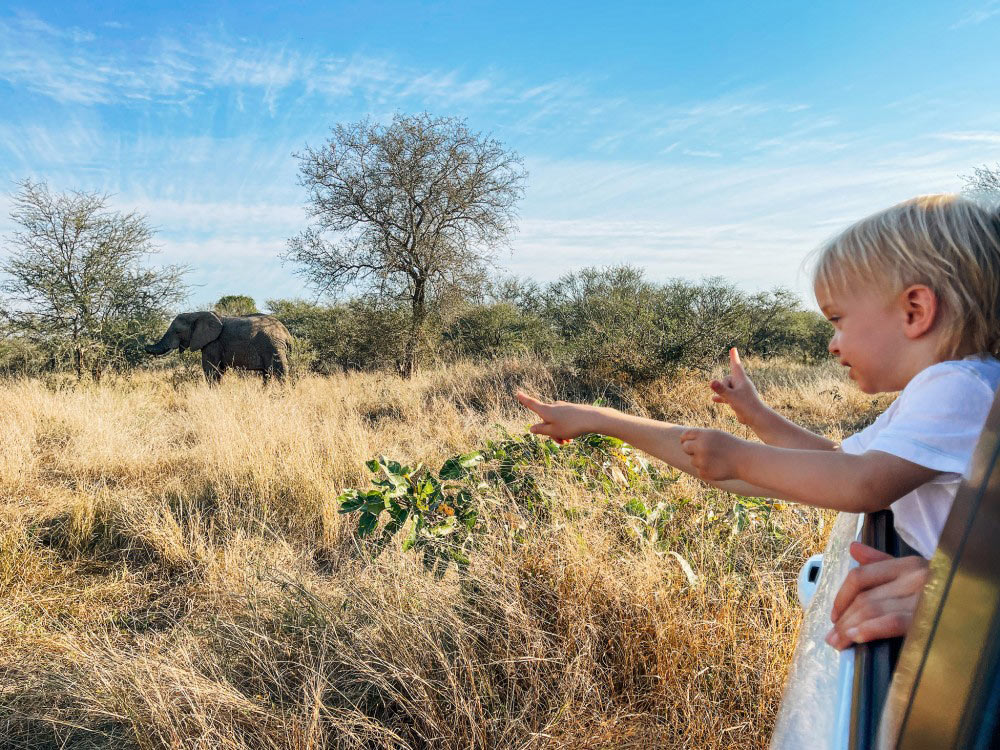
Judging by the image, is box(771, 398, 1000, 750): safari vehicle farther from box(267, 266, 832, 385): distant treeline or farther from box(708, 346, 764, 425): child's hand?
box(267, 266, 832, 385): distant treeline

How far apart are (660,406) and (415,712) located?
7588mm

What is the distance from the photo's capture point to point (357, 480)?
5375 mm

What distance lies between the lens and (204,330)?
1427 centimetres

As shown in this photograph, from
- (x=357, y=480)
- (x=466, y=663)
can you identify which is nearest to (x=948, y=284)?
(x=466, y=663)

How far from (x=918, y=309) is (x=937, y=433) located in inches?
12.1

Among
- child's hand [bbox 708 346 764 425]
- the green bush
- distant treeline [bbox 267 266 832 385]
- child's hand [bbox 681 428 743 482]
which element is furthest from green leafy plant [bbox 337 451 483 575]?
the green bush

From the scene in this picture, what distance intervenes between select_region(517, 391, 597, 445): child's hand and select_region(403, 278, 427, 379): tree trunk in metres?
15.5

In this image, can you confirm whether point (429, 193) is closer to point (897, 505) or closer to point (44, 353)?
point (44, 353)

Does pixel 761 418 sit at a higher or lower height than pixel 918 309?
lower

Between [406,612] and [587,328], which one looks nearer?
[406,612]

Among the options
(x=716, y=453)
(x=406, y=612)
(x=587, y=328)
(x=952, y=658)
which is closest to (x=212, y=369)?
(x=587, y=328)

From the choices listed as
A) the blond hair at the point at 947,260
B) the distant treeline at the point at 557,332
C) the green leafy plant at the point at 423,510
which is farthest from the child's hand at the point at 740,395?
the distant treeline at the point at 557,332

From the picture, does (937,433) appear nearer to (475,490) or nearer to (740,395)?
(740,395)

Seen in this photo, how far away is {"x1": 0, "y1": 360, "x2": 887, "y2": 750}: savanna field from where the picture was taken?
6.70ft
